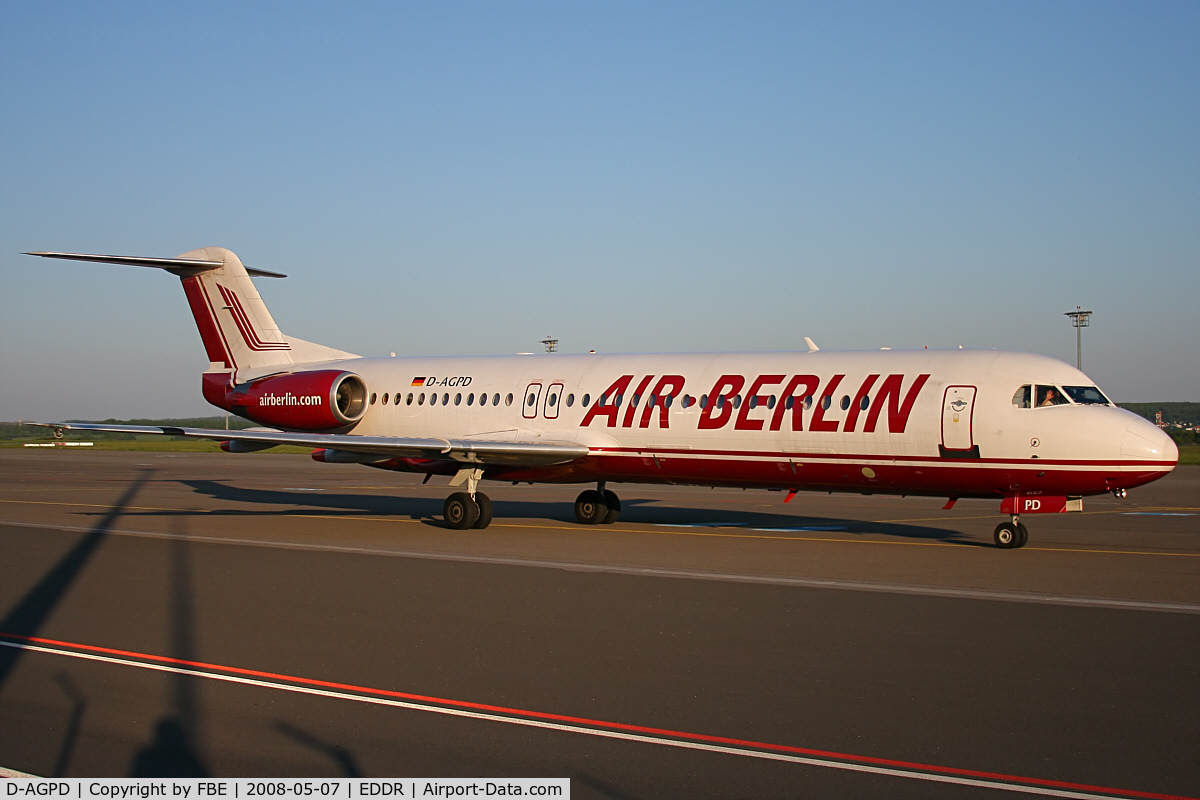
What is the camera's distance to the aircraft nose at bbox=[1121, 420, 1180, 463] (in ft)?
48.7

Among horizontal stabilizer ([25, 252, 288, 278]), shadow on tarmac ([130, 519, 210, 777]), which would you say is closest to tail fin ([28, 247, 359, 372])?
horizontal stabilizer ([25, 252, 288, 278])

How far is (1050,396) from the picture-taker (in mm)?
15828

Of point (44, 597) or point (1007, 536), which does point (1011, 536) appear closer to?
point (1007, 536)

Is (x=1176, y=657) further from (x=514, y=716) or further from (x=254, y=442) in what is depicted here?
(x=254, y=442)

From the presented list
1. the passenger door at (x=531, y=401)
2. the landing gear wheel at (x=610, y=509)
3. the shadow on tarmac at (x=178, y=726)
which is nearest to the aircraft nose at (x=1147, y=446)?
the landing gear wheel at (x=610, y=509)

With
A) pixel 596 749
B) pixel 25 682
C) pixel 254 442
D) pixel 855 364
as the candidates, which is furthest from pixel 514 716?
pixel 254 442

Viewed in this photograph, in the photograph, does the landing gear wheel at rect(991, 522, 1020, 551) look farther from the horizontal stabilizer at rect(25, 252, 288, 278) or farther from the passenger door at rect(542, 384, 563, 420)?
the horizontal stabilizer at rect(25, 252, 288, 278)

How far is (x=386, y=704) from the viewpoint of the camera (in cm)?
714

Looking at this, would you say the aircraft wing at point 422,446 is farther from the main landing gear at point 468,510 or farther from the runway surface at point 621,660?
the runway surface at point 621,660

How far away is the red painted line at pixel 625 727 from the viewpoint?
5.57 m

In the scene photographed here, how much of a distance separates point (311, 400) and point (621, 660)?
1583 centimetres
